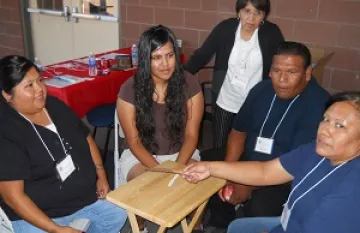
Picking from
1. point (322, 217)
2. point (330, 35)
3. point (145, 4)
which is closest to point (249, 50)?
point (330, 35)

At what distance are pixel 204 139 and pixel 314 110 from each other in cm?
200

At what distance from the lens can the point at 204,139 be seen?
385 cm

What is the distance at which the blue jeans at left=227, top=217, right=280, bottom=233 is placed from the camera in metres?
1.65

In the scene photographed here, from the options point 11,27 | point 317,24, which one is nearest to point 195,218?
point 317,24

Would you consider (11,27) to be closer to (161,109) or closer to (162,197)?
(161,109)

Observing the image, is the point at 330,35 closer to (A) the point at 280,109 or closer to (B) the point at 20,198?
(A) the point at 280,109

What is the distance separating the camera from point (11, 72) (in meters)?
1.56

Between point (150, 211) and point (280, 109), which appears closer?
point (150, 211)

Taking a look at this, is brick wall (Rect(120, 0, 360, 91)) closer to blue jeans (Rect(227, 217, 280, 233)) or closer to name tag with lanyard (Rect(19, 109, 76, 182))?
blue jeans (Rect(227, 217, 280, 233))

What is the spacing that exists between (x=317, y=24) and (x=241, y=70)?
133 centimetres

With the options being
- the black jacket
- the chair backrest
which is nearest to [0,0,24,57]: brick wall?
the black jacket

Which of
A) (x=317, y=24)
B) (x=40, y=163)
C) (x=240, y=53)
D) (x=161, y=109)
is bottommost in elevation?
(x=40, y=163)

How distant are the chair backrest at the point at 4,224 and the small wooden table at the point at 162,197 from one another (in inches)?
16.1

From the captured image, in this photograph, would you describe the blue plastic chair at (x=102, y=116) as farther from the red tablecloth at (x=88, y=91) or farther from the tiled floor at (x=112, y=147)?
the tiled floor at (x=112, y=147)
